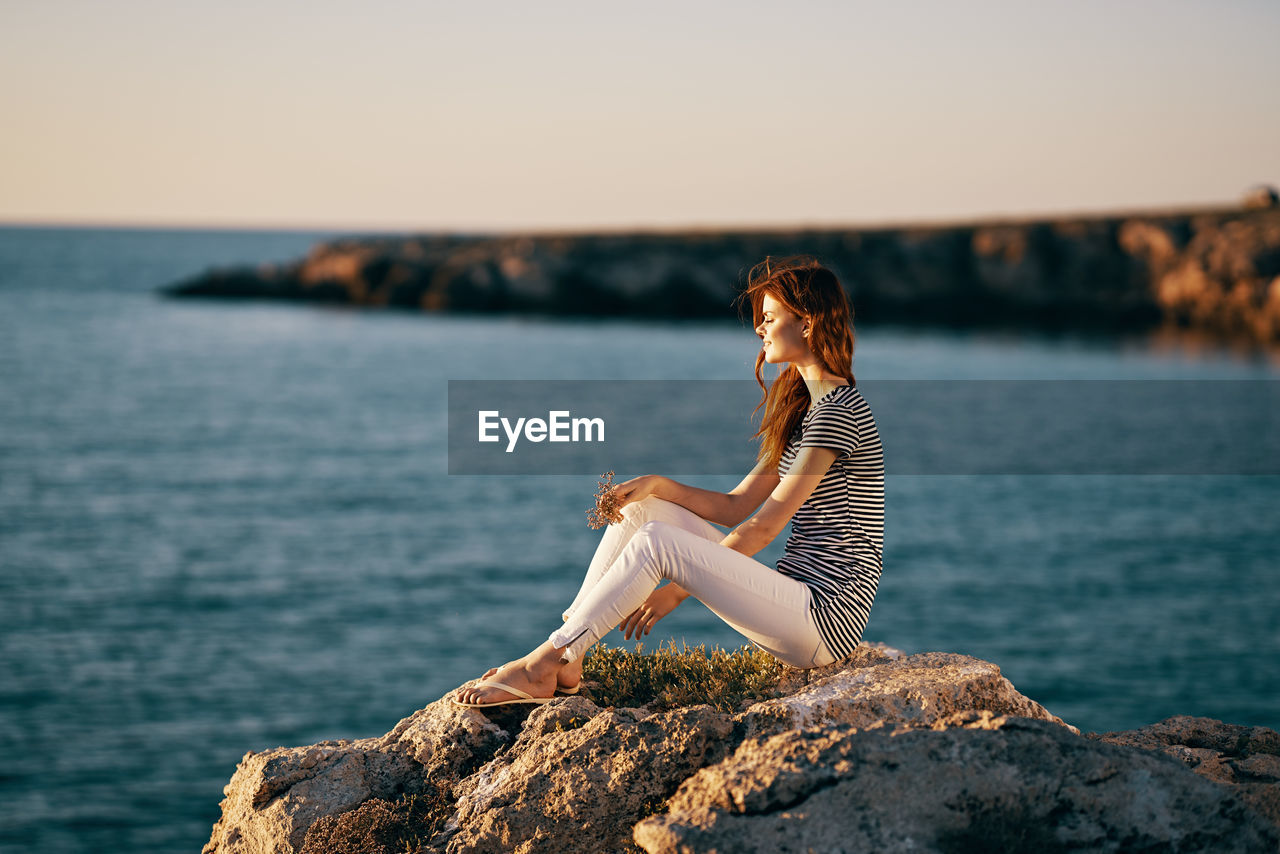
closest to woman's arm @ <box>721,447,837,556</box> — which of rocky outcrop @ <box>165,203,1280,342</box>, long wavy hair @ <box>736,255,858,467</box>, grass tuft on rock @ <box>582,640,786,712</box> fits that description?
long wavy hair @ <box>736,255,858,467</box>

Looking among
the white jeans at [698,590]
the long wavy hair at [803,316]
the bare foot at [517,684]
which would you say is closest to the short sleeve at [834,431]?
the long wavy hair at [803,316]

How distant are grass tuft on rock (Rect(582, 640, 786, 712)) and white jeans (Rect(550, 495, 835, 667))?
366 mm

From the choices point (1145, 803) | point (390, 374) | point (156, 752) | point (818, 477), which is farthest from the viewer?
point (390, 374)

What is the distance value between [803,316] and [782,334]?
17 centimetres

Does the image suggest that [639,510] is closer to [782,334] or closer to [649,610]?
[649,610]

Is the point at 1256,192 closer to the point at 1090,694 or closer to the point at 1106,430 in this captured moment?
the point at 1106,430

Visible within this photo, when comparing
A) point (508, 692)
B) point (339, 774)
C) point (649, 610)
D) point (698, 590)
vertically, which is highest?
point (698, 590)

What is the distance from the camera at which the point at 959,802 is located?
420cm

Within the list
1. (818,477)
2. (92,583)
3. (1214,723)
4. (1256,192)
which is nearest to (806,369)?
(818,477)

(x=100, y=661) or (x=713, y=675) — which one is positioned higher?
(x=713, y=675)

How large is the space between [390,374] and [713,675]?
5253cm

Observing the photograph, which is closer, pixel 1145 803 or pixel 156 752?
pixel 1145 803

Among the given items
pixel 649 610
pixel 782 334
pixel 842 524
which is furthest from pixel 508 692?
pixel 782 334

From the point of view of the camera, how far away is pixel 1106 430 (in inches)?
1727
